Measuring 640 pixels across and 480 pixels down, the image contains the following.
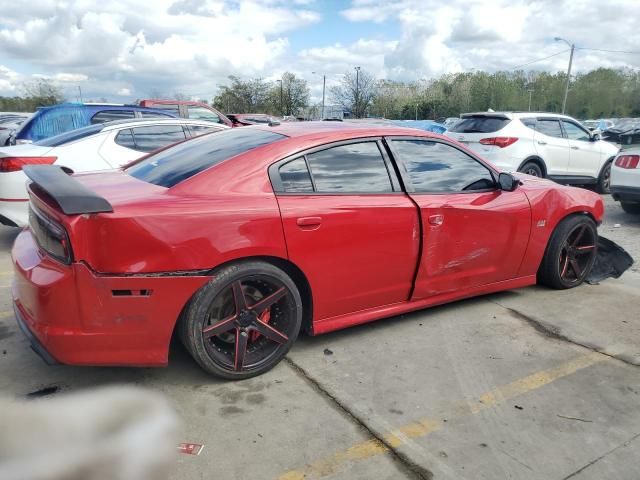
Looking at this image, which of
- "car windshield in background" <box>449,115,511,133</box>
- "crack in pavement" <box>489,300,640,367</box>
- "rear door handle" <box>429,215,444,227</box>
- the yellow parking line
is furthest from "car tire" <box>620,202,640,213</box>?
"rear door handle" <box>429,215,444,227</box>

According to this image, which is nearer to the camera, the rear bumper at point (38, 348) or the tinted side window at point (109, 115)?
the rear bumper at point (38, 348)

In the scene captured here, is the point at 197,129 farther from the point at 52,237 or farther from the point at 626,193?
the point at 626,193

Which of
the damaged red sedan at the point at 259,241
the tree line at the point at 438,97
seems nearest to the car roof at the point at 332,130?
the damaged red sedan at the point at 259,241

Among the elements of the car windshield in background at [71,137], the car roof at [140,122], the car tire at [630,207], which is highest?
the car roof at [140,122]

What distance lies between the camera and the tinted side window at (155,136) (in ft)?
20.9

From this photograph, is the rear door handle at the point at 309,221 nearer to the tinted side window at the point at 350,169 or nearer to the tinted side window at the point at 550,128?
the tinted side window at the point at 350,169

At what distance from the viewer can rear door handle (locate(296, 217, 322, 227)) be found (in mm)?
3135

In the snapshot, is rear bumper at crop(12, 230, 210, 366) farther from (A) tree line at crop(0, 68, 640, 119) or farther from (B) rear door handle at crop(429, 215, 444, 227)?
(A) tree line at crop(0, 68, 640, 119)

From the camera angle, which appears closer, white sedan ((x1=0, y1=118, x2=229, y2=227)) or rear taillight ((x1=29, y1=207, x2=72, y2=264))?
rear taillight ((x1=29, y1=207, x2=72, y2=264))

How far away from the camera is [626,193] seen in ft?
25.3

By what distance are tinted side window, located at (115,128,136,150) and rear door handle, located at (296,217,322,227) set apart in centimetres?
388

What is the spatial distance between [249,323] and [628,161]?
702cm

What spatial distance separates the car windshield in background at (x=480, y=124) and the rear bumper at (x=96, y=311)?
25.5ft

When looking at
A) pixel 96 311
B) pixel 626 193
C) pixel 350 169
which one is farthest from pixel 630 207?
pixel 96 311
